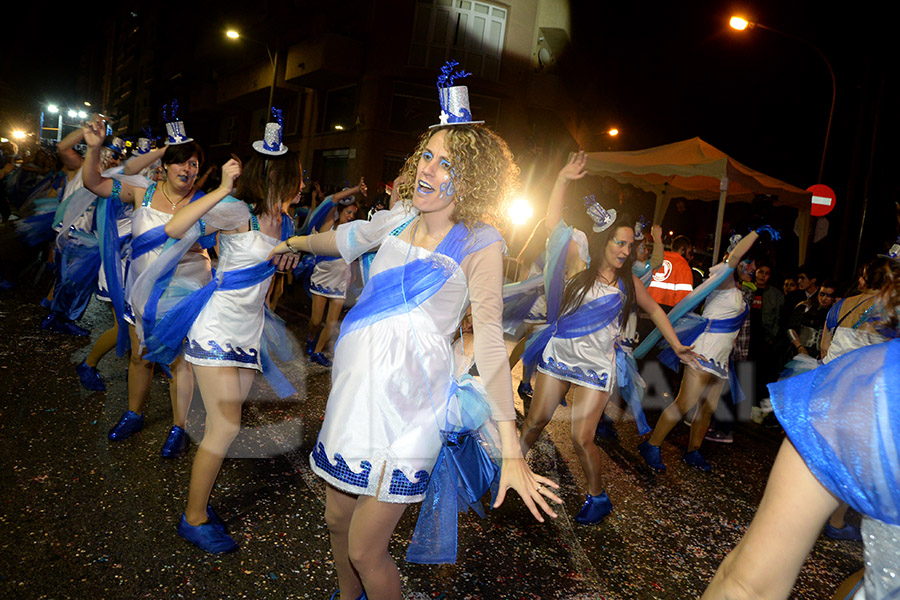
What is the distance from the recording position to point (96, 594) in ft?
8.34

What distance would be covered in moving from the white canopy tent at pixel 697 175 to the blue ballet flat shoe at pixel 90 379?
295 inches

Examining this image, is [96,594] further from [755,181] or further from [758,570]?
[755,181]

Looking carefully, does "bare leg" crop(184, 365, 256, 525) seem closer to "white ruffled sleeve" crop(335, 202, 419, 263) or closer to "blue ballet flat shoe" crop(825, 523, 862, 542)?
"white ruffled sleeve" crop(335, 202, 419, 263)

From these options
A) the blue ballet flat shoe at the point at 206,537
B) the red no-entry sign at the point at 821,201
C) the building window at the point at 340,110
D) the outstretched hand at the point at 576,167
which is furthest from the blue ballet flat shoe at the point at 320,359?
the building window at the point at 340,110

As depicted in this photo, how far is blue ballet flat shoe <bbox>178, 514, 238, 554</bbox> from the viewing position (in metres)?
2.95

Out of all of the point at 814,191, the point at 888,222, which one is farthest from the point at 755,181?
the point at 888,222

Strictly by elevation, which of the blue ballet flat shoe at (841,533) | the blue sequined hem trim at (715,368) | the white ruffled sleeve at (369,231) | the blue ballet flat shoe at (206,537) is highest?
the white ruffled sleeve at (369,231)

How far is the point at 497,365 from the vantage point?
195cm

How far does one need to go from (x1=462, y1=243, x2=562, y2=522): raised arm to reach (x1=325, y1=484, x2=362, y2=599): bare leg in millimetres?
620

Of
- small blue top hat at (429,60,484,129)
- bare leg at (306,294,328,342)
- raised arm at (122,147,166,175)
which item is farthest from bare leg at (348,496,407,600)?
bare leg at (306,294,328,342)

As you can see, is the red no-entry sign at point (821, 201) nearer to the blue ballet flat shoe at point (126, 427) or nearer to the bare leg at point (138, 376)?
the bare leg at point (138, 376)

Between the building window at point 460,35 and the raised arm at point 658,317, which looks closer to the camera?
the raised arm at point 658,317

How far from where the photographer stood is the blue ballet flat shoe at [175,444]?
3959 mm

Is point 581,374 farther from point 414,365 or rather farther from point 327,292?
point 327,292
